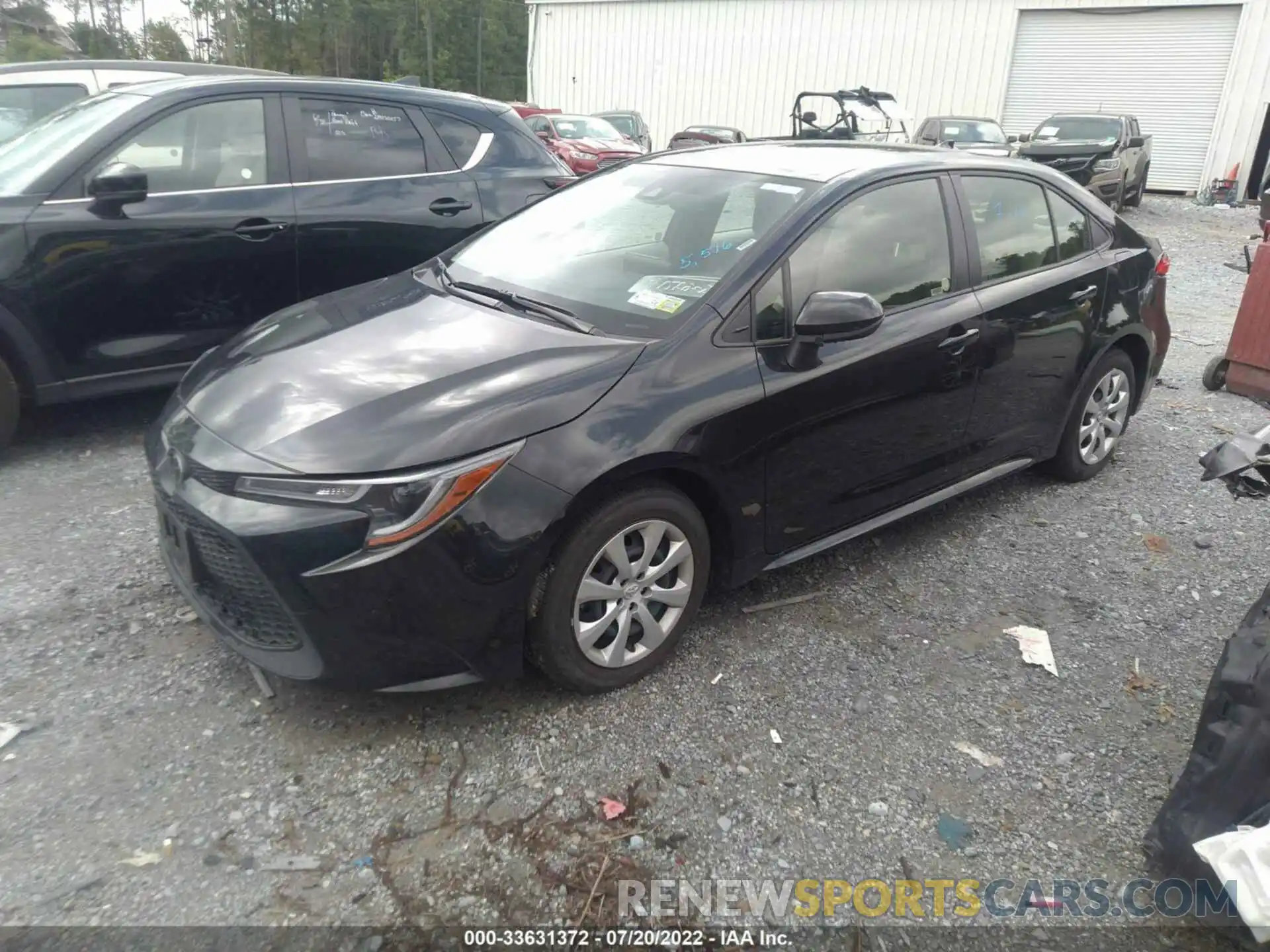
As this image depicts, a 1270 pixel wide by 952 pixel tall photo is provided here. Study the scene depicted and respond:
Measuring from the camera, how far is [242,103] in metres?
4.74

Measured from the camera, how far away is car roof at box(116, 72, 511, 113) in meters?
4.63

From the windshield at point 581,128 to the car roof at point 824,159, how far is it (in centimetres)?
1417

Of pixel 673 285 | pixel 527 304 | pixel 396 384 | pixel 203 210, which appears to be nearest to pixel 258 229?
pixel 203 210

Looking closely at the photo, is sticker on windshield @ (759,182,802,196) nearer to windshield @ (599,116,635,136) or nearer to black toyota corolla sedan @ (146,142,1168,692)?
black toyota corolla sedan @ (146,142,1168,692)

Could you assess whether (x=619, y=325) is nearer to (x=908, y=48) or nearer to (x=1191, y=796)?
(x=1191, y=796)

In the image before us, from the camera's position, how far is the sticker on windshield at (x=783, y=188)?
Answer: 10.7ft

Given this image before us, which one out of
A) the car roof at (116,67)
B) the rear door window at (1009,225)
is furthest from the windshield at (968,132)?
the rear door window at (1009,225)

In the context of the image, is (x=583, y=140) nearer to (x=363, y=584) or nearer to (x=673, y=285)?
(x=673, y=285)

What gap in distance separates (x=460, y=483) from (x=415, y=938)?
3.57ft

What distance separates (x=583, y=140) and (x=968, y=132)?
722 cm

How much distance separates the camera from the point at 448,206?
5.33 meters

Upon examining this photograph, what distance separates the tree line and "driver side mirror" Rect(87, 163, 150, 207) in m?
48.2

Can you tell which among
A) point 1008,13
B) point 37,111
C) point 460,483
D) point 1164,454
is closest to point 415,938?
point 460,483

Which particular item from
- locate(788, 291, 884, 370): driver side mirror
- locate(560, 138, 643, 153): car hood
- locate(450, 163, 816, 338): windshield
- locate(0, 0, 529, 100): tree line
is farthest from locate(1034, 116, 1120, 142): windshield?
locate(0, 0, 529, 100): tree line
